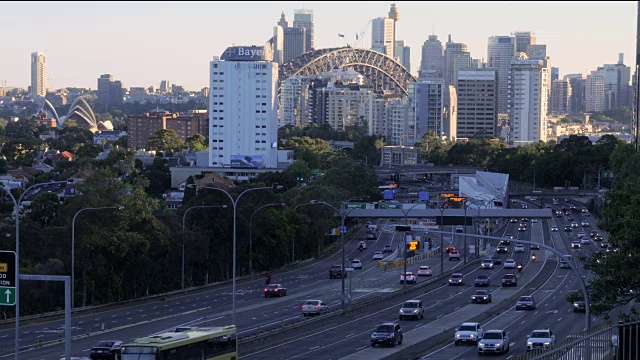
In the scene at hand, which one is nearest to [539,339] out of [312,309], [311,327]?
[311,327]

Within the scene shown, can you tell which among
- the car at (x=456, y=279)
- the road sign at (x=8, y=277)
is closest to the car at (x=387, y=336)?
the road sign at (x=8, y=277)

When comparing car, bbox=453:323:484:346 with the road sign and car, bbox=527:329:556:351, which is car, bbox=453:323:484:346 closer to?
car, bbox=527:329:556:351

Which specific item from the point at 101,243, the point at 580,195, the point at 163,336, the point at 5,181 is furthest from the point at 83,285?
the point at 580,195

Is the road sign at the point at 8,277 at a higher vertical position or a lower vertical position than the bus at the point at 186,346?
higher

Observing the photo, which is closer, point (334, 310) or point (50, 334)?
point (50, 334)

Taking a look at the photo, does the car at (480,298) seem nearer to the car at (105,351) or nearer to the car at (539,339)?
the car at (539,339)

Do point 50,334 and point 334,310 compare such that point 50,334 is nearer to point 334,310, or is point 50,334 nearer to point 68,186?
point 334,310

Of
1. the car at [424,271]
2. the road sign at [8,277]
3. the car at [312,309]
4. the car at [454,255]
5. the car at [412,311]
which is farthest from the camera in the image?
the car at [454,255]
